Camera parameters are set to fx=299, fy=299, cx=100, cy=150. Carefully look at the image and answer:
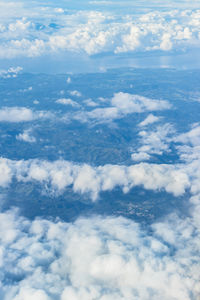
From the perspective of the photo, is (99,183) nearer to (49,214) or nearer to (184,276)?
(49,214)

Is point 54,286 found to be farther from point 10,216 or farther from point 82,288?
point 10,216

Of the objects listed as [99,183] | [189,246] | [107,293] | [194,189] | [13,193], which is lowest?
[13,193]

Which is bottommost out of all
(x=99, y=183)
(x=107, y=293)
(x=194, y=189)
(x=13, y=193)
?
(x=13, y=193)

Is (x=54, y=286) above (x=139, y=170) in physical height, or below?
above

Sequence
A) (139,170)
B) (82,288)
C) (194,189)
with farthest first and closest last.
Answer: (139,170) → (194,189) → (82,288)

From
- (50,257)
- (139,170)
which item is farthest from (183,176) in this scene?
(50,257)

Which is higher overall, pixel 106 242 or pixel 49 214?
pixel 106 242

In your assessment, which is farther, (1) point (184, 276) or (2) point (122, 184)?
(2) point (122, 184)

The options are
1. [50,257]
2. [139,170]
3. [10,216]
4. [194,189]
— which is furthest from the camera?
[139,170]

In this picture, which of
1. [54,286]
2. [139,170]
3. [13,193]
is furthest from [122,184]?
[54,286]
